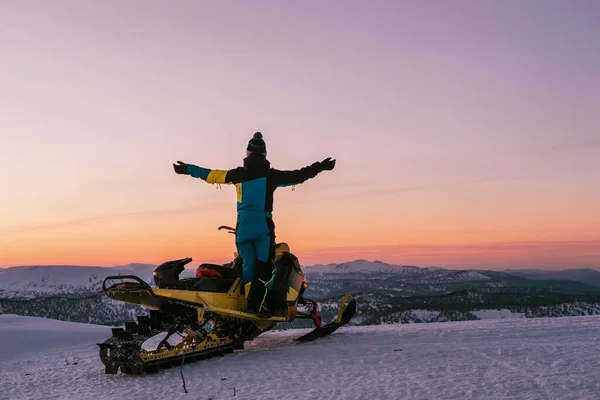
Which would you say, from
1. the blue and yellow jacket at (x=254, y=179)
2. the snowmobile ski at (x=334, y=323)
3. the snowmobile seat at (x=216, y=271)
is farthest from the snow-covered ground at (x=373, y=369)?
the blue and yellow jacket at (x=254, y=179)

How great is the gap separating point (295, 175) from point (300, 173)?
0.09 metres

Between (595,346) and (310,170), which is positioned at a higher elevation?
(310,170)

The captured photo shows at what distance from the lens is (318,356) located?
7680mm

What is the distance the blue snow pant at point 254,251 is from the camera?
27.7 ft

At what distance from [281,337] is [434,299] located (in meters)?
111

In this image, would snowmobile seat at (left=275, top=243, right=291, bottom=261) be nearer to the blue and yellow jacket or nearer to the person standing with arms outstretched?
the person standing with arms outstretched

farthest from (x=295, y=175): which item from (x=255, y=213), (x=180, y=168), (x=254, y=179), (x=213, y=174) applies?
(x=180, y=168)

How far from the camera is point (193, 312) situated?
8016 mm

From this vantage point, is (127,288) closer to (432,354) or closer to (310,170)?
(310,170)

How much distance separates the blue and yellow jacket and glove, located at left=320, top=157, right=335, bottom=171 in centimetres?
6

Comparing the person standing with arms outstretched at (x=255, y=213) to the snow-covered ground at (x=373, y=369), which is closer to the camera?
the snow-covered ground at (x=373, y=369)

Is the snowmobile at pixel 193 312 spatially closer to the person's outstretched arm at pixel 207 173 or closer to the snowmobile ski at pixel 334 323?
the snowmobile ski at pixel 334 323

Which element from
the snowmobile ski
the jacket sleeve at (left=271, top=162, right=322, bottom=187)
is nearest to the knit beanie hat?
the jacket sleeve at (left=271, top=162, right=322, bottom=187)

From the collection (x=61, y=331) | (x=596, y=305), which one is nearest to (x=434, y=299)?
(x=596, y=305)
